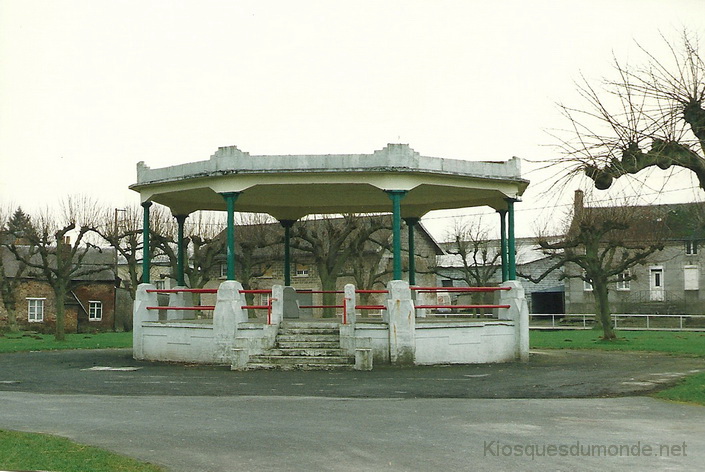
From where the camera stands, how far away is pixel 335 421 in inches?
434

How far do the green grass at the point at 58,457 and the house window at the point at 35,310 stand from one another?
51.2 meters

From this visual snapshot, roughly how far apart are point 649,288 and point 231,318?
46.0 m

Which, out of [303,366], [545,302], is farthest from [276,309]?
[545,302]

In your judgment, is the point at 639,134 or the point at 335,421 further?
the point at 639,134

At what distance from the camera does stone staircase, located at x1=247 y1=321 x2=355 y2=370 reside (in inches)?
732

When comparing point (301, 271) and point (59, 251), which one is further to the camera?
point (301, 271)

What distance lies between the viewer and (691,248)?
58.4 m

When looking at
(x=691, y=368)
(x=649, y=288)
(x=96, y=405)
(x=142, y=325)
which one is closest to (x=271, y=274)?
(x=649, y=288)

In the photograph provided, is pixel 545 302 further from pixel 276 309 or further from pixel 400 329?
pixel 276 309

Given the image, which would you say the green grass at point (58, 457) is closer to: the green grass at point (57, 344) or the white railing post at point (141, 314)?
the white railing post at point (141, 314)

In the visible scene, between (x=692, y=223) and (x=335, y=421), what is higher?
(x=692, y=223)

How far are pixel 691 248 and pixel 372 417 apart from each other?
5235cm

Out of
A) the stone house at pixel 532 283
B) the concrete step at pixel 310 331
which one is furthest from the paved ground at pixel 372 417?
the stone house at pixel 532 283

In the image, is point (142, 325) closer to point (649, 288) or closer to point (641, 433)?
point (641, 433)
